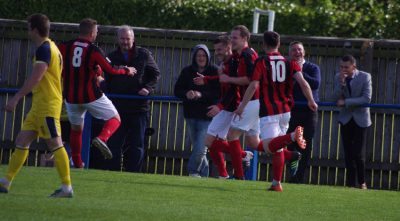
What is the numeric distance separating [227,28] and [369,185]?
453cm

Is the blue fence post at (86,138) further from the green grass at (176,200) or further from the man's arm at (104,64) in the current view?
the man's arm at (104,64)

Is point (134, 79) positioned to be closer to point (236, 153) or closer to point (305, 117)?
point (236, 153)

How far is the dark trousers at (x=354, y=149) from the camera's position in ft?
58.1

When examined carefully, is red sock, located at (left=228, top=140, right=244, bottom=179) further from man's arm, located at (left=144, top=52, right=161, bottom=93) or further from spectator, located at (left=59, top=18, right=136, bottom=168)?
man's arm, located at (left=144, top=52, right=161, bottom=93)

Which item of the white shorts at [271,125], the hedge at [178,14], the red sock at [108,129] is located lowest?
the red sock at [108,129]

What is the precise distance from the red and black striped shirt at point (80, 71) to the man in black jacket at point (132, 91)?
5.94ft

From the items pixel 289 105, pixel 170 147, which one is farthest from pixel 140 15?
pixel 289 105

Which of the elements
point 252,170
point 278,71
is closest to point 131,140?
point 252,170

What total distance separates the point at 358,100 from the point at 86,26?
14.1ft

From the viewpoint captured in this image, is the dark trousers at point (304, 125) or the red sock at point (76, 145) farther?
the dark trousers at point (304, 125)

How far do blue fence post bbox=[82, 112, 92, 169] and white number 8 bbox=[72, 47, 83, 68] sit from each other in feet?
7.32

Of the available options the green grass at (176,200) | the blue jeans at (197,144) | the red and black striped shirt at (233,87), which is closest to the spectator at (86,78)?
→ the green grass at (176,200)

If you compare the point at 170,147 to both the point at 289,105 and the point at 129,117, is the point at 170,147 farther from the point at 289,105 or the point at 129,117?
the point at 289,105

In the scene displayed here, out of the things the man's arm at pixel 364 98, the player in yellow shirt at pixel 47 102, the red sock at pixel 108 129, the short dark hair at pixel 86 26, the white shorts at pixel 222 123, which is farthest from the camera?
the man's arm at pixel 364 98
